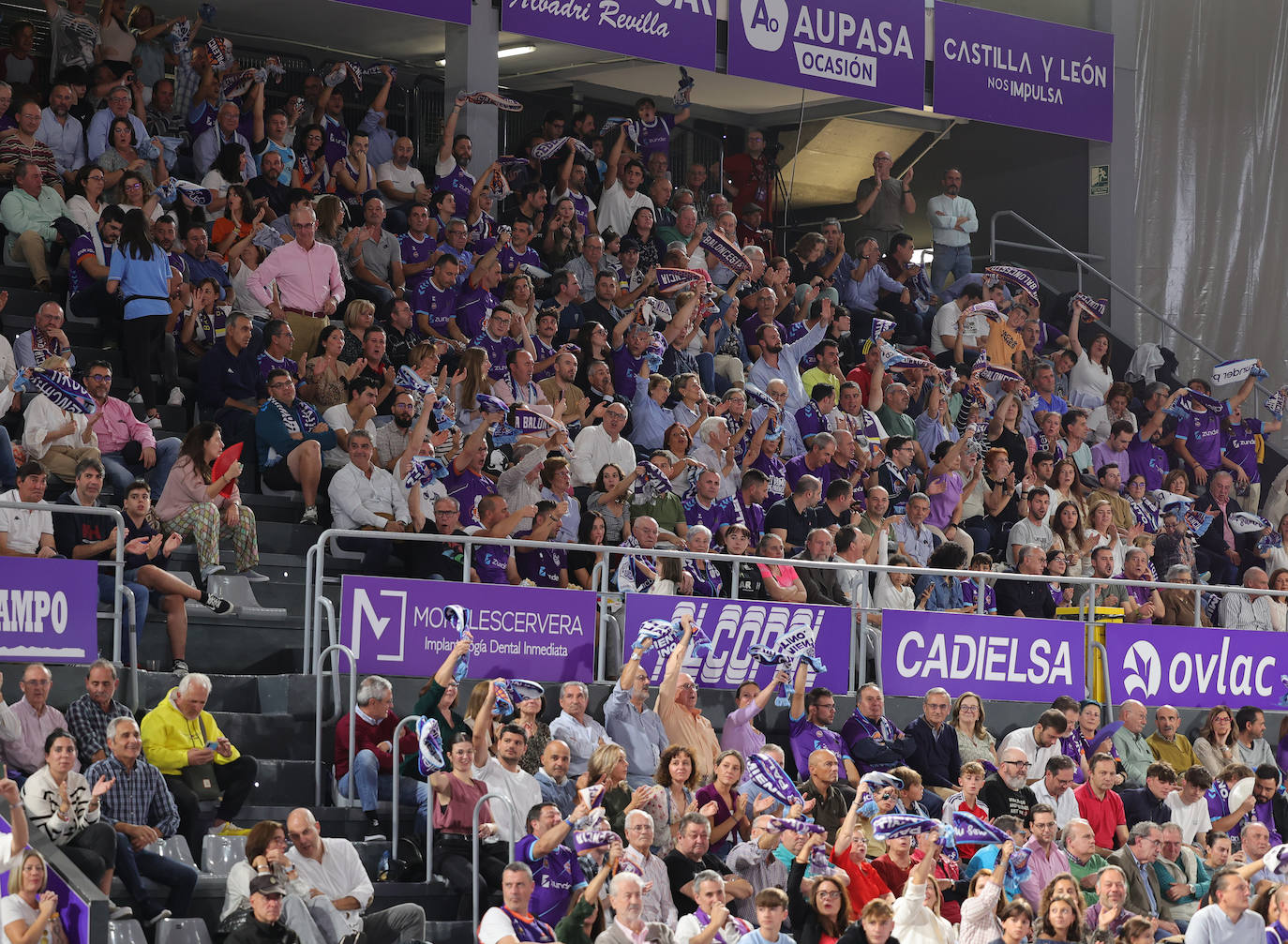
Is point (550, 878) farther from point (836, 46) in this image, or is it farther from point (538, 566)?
point (836, 46)

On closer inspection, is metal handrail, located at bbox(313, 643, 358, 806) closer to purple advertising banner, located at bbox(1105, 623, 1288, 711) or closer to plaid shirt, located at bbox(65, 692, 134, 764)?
plaid shirt, located at bbox(65, 692, 134, 764)

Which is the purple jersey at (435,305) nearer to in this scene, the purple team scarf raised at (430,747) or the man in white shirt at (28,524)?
the man in white shirt at (28,524)

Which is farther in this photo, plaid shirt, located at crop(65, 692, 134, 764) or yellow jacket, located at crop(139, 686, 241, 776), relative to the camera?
yellow jacket, located at crop(139, 686, 241, 776)

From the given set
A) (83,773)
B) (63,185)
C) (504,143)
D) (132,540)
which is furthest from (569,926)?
(504,143)

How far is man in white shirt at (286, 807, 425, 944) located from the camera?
9695 millimetres

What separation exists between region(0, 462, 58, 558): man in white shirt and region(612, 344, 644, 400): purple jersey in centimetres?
561

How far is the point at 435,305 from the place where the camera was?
15508mm

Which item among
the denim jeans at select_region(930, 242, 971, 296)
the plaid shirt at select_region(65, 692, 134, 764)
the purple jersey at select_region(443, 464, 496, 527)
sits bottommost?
the plaid shirt at select_region(65, 692, 134, 764)

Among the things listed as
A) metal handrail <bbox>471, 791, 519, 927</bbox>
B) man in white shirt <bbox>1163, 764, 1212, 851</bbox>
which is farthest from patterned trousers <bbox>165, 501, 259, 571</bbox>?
man in white shirt <bbox>1163, 764, 1212, 851</bbox>

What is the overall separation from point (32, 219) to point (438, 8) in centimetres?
470

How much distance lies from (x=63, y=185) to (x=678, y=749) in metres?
6.74

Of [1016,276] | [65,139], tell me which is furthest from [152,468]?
[1016,276]

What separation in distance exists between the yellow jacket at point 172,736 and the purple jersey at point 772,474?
20.6 feet

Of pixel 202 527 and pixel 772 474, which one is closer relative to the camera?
pixel 202 527
